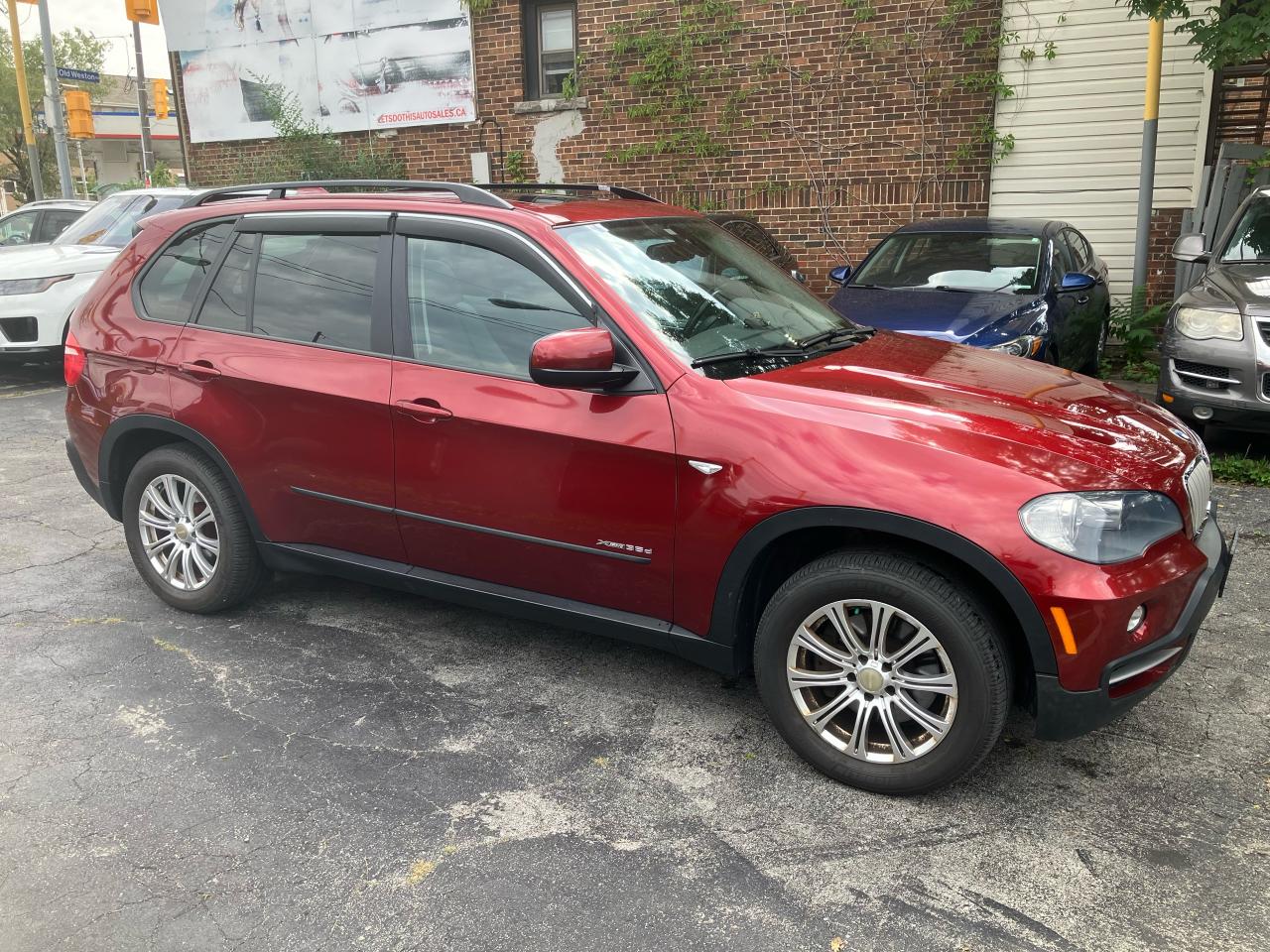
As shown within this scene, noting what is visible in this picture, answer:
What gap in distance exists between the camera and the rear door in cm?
377

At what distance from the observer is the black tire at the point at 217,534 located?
13.9 feet

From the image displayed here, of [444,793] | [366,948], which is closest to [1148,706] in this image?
[444,793]

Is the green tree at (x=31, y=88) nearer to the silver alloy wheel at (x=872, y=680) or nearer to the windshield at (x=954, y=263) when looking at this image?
the windshield at (x=954, y=263)

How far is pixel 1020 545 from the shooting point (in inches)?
106

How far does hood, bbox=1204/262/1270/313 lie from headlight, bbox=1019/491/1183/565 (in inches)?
166

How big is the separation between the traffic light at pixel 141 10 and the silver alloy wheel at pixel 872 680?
16.2 m

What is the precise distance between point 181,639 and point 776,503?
8.92ft

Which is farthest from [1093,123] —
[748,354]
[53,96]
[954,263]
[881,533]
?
[53,96]

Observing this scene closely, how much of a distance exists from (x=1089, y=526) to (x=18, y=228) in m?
13.0

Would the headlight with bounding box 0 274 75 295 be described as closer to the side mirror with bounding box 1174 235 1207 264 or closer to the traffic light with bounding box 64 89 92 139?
the side mirror with bounding box 1174 235 1207 264

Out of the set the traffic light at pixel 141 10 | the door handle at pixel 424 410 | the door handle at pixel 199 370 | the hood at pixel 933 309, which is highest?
the traffic light at pixel 141 10

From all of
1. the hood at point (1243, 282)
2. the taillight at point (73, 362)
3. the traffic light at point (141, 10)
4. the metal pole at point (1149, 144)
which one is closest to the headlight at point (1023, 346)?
the hood at point (1243, 282)

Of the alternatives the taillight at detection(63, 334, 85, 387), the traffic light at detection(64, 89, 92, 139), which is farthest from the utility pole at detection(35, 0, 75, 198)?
the taillight at detection(63, 334, 85, 387)

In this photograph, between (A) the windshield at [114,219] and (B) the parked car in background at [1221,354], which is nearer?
(B) the parked car in background at [1221,354]
